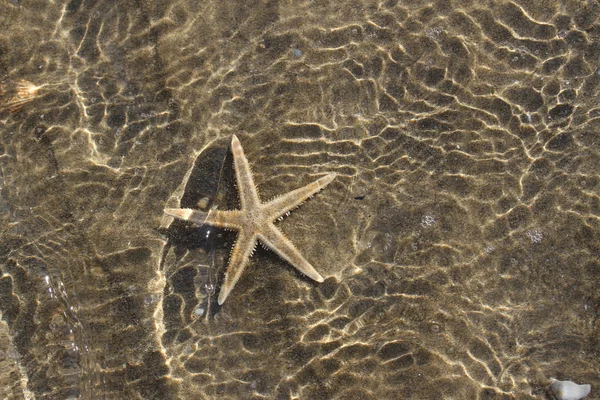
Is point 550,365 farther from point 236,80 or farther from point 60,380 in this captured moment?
point 60,380

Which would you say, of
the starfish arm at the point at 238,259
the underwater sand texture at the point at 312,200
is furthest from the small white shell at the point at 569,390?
the starfish arm at the point at 238,259

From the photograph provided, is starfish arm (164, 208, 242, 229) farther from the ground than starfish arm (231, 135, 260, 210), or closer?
closer

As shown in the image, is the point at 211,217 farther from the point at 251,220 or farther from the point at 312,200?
the point at 312,200

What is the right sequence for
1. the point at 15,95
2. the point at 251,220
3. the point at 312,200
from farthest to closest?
1. the point at 15,95
2. the point at 312,200
3. the point at 251,220

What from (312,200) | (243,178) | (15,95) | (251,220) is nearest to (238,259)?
(251,220)

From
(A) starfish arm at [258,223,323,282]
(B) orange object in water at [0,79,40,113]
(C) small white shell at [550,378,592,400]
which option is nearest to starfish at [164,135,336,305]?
(A) starfish arm at [258,223,323,282]

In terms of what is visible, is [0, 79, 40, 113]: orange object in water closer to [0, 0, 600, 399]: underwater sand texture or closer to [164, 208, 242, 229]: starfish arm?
[0, 0, 600, 399]: underwater sand texture
